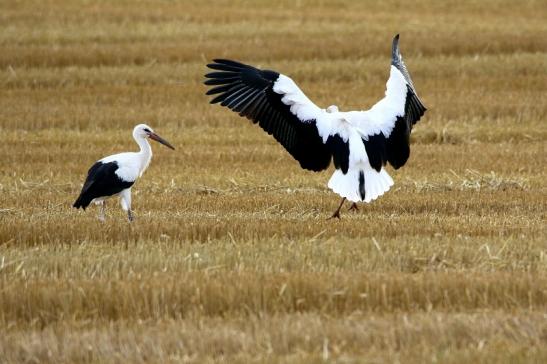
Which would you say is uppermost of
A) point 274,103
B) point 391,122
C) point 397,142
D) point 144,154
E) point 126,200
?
point 274,103

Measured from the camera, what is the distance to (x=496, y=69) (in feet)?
64.0

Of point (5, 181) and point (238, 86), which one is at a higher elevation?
point (238, 86)

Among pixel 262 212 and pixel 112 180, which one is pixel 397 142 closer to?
pixel 262 212

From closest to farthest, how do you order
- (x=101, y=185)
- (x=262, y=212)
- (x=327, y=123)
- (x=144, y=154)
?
(x=101, y=185)
(x=327, y=123)
(x=262, y=212)
(x=144, y=154)

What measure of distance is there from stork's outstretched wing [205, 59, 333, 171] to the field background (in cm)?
67

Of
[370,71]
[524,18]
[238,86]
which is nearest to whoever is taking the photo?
[238,86]

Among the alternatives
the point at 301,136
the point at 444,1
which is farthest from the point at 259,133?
the point at 444,1

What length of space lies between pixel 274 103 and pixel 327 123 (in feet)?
1.80

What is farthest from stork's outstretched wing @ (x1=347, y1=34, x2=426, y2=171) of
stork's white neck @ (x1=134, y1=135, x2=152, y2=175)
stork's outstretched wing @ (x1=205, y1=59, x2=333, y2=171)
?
stork's white neck @ (x1=134, y1=135, x2=152, y2=175)

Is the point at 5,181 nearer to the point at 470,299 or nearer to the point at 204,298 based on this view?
the point at 204,298

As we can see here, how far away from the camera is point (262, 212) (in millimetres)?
10023

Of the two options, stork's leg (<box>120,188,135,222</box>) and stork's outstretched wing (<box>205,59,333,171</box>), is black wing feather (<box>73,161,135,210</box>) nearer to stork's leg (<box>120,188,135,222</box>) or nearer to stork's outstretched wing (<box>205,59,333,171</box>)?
stork's leg (<box>120,188,135,222</box>)

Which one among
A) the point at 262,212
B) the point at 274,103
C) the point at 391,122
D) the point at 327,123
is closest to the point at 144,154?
the point at 262,212

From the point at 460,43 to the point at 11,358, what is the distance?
16.8m
